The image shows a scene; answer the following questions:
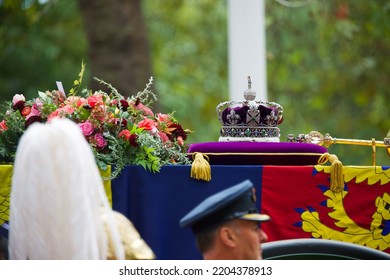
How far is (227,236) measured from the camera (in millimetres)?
3881

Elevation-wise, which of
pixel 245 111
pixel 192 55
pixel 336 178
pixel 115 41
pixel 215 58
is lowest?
pixel 336 178

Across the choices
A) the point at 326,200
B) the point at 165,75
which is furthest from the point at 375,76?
the point at 326,200

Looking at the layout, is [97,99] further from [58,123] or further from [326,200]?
[58,123]

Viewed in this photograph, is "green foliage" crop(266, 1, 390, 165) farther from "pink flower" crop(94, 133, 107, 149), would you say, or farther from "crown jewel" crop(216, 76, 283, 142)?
"pink flower" crop(94, 133, 107, 149)

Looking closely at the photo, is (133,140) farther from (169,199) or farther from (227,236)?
(227,236)

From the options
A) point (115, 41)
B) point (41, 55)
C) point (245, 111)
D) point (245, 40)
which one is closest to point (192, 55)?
point (41, 55)

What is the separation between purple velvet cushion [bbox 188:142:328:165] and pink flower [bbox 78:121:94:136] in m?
0.56

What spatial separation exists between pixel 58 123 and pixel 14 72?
531 inches

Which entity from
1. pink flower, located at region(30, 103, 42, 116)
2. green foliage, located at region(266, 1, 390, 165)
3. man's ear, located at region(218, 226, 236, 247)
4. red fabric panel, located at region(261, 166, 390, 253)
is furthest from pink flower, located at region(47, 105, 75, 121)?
green foliage, located at region(266, 1, 390, 165)

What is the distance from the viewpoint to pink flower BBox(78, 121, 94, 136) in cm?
530

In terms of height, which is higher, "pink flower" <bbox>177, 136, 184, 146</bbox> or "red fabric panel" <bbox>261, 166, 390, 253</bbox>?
"pink flower" <bbox>177, 136, 184, 146</bbox>

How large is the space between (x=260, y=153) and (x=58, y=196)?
215cm

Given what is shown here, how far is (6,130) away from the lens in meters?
5.52

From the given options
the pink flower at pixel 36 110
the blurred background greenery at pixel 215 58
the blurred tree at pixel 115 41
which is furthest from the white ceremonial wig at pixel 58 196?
the blurred background greenery at pixel 215 58
